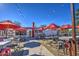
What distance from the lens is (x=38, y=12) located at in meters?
3.32

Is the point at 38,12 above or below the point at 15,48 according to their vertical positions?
above

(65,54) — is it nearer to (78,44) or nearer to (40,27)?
(78,44)

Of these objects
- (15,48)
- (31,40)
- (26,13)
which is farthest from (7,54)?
(26,13)

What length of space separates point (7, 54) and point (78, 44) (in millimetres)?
866

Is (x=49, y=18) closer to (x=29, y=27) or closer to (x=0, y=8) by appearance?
(x=29, y=27)

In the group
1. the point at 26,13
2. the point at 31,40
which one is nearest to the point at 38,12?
the point at 26,13

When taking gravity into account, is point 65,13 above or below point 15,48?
above

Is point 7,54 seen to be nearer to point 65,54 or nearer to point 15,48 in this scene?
point 15,48

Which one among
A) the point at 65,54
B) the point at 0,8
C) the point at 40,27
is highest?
the point at 0,8

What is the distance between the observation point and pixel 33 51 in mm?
3318

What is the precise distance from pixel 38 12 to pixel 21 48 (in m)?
0.48

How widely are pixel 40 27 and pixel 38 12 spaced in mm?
183

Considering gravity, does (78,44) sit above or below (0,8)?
below

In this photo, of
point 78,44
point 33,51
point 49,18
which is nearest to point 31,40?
point 33,51
